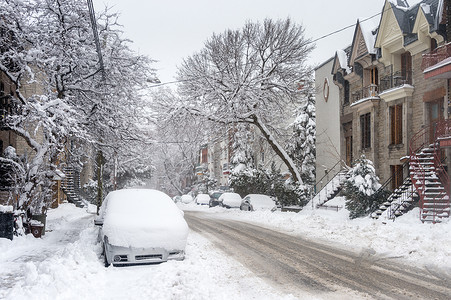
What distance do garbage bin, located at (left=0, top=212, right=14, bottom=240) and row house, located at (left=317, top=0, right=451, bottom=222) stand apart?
13777 mm

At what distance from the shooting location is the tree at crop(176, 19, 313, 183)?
2508 cm

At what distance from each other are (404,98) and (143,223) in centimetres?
1644

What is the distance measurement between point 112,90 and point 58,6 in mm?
3570

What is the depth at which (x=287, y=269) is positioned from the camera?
8117 mm

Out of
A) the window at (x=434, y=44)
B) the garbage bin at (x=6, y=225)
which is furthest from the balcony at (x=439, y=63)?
the garbage bin at (x=6, y=225)

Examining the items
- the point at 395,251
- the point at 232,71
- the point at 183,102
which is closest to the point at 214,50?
the point at 232,71

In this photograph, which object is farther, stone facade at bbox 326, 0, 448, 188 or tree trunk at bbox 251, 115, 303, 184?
tree trunk at bbox 251, 115, 303, 184

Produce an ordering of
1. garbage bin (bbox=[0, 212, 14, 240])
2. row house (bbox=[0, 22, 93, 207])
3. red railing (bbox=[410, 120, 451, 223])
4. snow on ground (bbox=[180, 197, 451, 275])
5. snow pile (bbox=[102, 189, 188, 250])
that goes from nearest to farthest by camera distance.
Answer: snow pile (bbox=[102, 189, 188, 250])
snow on ground (bbox=[180, 197, 451, 275])
garbage bin (bbox=[0, 212, 14, 240])
row house (bbox=[0, 22, 93, 207])
red railing (bbox=[410, 120, 451, 223])

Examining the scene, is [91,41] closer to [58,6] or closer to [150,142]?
[58,6]

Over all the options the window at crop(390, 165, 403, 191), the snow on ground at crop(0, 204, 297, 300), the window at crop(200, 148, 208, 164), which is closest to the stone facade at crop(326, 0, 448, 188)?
the window at crop(390, 165, 403, 191)

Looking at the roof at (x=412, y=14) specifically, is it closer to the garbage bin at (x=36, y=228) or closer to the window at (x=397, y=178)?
the window at (x=397, y=178)

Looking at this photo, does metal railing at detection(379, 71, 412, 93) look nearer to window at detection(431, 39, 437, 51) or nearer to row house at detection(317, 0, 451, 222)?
row house at detection(317, 0, 451, 222)

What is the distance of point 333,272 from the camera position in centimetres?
782

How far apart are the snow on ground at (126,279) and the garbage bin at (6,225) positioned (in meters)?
1.51
